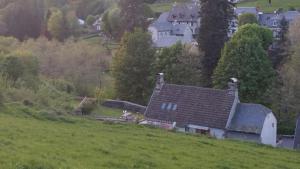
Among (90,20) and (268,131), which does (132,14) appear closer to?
(268,131)

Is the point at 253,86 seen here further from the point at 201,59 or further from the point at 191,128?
the point at 191,128

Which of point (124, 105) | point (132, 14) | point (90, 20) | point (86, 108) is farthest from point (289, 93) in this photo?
point (90, 20)

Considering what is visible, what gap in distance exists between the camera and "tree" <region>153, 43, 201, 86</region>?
167ft

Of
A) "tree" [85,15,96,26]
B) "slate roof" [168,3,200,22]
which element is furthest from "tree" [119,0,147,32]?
"tree" [85,15,96,26]

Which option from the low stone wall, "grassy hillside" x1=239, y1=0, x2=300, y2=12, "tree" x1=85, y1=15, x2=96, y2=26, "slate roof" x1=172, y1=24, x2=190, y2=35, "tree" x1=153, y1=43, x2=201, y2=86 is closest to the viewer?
the low stone wall

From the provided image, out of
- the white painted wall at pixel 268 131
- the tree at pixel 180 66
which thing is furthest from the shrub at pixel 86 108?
the white painted wall at pixel 268 131

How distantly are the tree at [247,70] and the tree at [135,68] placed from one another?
8.07m

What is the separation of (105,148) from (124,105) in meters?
28.6

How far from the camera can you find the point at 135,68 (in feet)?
177

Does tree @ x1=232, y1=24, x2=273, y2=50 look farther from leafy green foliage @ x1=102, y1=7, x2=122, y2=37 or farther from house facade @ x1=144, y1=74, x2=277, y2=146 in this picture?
leafy green foliage @ x1=102, y1=7, x2=122, y2=37

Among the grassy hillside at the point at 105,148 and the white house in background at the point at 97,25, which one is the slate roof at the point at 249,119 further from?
the white house in background at the point at 97,25

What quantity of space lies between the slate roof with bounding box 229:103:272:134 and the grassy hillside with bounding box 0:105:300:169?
268 inches

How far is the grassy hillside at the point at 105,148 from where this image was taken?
17.7m

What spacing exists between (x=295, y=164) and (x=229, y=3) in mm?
33000
